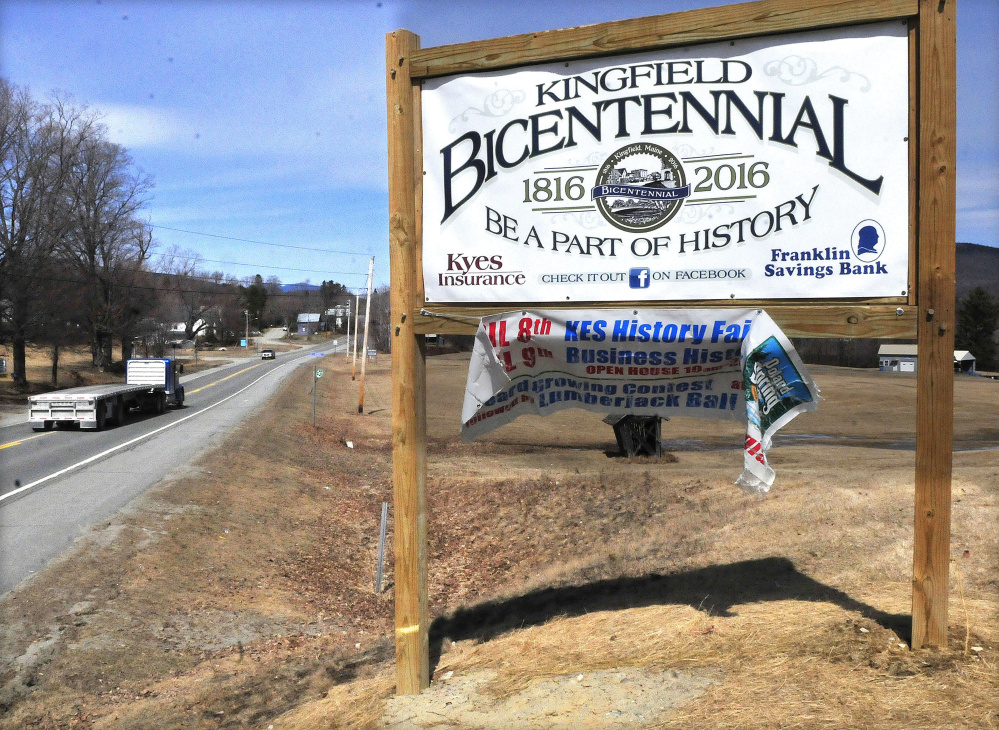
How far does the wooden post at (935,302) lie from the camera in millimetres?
4484

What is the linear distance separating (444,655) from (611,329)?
307 centimetres

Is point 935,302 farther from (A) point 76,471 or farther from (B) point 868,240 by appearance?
(A) point 76,471

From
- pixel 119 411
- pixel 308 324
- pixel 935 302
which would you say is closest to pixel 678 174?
pixel 935 302

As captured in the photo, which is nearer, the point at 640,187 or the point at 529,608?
the point at 640,187

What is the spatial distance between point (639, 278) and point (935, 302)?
165 centimetres

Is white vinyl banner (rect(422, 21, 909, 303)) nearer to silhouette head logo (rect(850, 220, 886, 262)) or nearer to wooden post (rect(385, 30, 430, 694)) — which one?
silhouette head logo (rect(850, 220, 886, 262))

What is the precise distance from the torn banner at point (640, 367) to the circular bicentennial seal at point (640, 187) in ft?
1.88

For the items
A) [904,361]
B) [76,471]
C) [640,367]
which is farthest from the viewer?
[904,361]

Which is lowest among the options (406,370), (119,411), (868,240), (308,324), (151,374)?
(119,411)

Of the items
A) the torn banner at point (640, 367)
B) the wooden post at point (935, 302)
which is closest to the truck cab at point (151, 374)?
the torn banner at point (640, 367)

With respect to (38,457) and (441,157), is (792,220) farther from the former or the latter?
(38,457)

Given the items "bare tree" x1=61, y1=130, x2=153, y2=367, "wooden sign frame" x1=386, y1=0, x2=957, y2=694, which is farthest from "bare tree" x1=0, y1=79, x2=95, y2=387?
"wooden sign frame" x1=386, y1=0, x2=957, y2=694

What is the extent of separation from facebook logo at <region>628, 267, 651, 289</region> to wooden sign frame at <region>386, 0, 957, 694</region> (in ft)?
0.44

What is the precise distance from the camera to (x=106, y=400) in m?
25.2
